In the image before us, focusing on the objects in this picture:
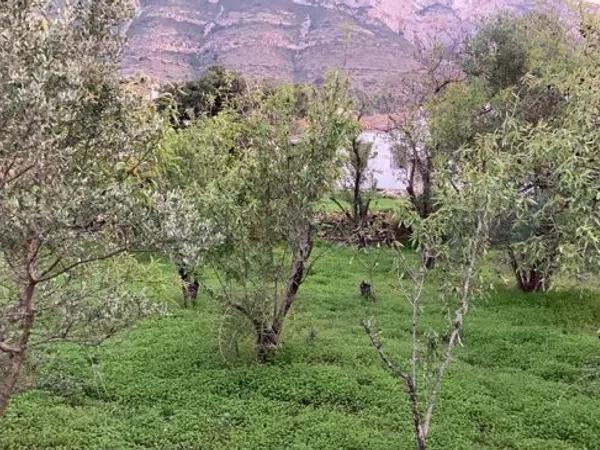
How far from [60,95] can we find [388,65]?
5095cm

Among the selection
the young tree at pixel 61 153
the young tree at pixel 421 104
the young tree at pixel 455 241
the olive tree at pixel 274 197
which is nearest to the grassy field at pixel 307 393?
the olive tree at pixel 274 197

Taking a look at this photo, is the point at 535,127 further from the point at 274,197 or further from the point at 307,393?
the point at 307,393

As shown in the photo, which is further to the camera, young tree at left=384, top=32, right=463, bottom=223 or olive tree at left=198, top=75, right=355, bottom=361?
young tree at left=384, top=32, right=463, bottom=223

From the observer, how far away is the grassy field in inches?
360

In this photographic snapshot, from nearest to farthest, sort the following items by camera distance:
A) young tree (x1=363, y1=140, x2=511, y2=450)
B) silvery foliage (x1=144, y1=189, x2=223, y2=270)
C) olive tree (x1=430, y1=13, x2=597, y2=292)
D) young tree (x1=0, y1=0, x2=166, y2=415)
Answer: young tree (x1=0, y1=0, x2=166, y2=415)
silvery foliage (x1=144, y1=189, x2=223, y2=270)
young tree (x1=363, y1=140, x2=511, y2=450)
olive tree (x1=430, y1=13, x2=597, y2=292)

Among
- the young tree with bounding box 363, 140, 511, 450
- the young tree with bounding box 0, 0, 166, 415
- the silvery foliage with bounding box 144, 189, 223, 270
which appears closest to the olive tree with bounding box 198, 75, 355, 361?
the young tree with bounding box 363, 140, 511, 450

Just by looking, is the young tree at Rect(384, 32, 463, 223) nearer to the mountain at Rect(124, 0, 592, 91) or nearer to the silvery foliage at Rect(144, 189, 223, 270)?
the silvery foliage at Rect(144, 189, 223, 270)

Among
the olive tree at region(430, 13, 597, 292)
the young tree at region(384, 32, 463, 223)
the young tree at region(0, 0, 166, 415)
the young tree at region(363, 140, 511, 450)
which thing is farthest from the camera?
the young tree at region(384, 32, 463, 223)

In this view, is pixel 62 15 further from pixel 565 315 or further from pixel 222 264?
pixel 565 315

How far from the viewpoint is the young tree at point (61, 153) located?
16.1ft

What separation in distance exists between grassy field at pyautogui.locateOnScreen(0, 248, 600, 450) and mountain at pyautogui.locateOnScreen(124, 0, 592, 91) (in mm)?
32514

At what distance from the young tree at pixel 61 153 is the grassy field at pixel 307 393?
1.47 metres

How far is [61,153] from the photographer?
5.22 meters

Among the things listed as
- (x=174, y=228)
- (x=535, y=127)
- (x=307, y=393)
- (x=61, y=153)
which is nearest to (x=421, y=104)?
(x=535, y=127)
